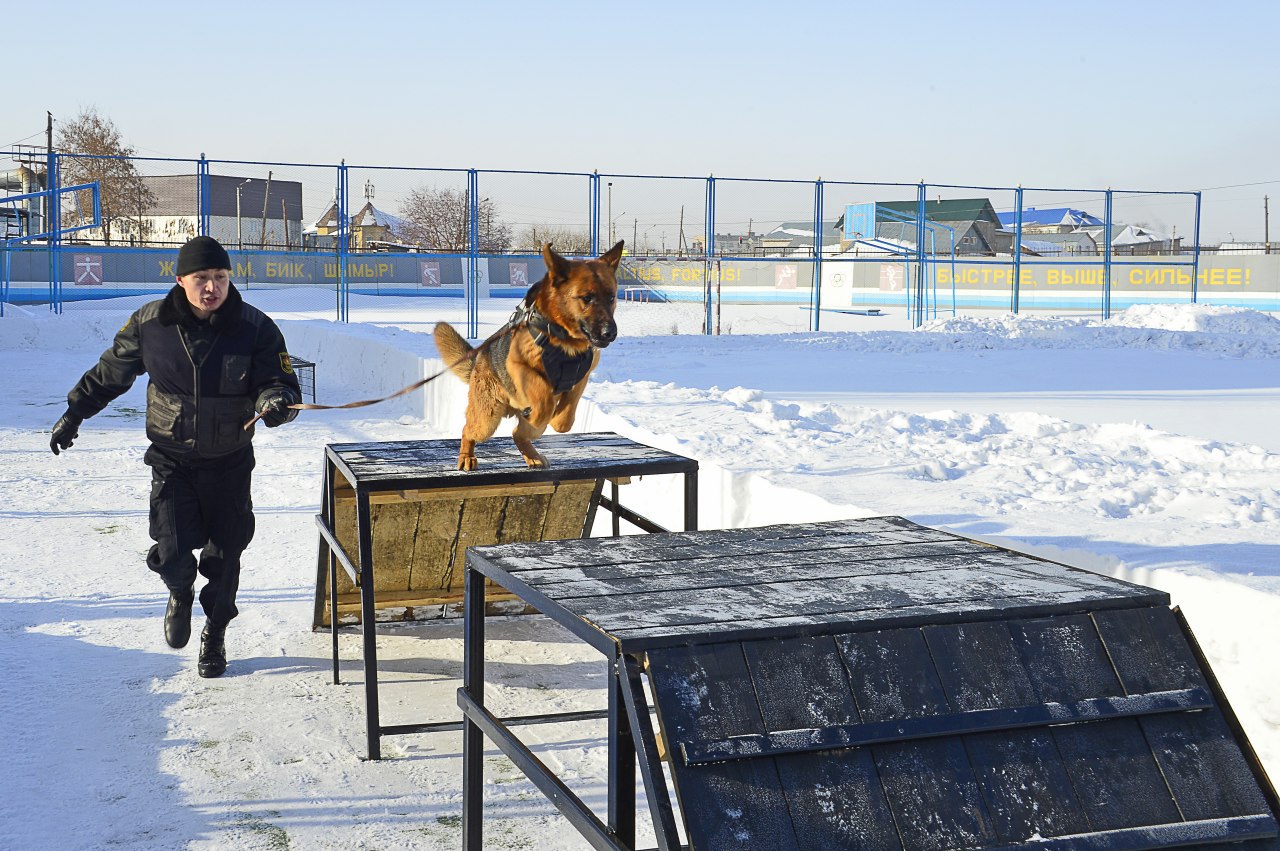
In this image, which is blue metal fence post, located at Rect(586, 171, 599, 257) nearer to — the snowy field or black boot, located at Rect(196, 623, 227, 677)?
the snowy field

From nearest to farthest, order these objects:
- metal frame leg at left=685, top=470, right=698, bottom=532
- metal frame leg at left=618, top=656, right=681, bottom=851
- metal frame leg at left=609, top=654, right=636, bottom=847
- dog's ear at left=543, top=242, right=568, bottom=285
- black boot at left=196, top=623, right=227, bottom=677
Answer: metal frame leg at left=618, top=656, right=681, bottom=851, metal frame leg at left=609, top=654, right=636, bottom=847, dog's ear at left=543, top=242, right=568, bottom=285, metal frame leg at left=685, top=470, right=698, bottom=532, black boot at left=196, top=623, right=227, bottom=677

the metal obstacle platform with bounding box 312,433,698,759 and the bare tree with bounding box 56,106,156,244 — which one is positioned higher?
the bare tree with bounding box 56,106,156,244

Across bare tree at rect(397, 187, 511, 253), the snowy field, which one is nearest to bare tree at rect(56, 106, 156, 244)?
bare tree at rect(397, 187, 511, 253)

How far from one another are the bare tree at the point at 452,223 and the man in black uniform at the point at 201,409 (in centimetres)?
1534

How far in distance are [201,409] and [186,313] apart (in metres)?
Result: 0.40

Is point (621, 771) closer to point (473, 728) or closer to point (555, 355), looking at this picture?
point (473, 728)

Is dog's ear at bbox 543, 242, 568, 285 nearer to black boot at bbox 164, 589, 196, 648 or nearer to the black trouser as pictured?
the black trouser

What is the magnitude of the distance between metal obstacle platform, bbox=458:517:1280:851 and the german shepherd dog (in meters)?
1.52

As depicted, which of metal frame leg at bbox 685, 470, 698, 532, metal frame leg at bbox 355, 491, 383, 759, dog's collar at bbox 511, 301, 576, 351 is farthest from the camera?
metal frame leg at bbox 685, 470, 698, 532

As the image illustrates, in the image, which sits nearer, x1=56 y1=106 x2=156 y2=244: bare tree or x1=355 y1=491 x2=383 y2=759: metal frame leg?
x1=355 y1=491 x2=383 y2=759: metal frame leg

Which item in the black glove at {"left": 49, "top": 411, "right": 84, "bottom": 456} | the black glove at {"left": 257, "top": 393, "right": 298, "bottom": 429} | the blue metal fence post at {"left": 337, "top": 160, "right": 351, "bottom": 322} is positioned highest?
the blue metal fence post at {"left": 337, "top": 160, "right": 351, "bottom": 322}

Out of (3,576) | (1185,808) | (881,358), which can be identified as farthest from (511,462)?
(881,358)

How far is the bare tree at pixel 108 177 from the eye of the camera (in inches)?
1200

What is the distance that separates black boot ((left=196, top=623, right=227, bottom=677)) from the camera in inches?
193
